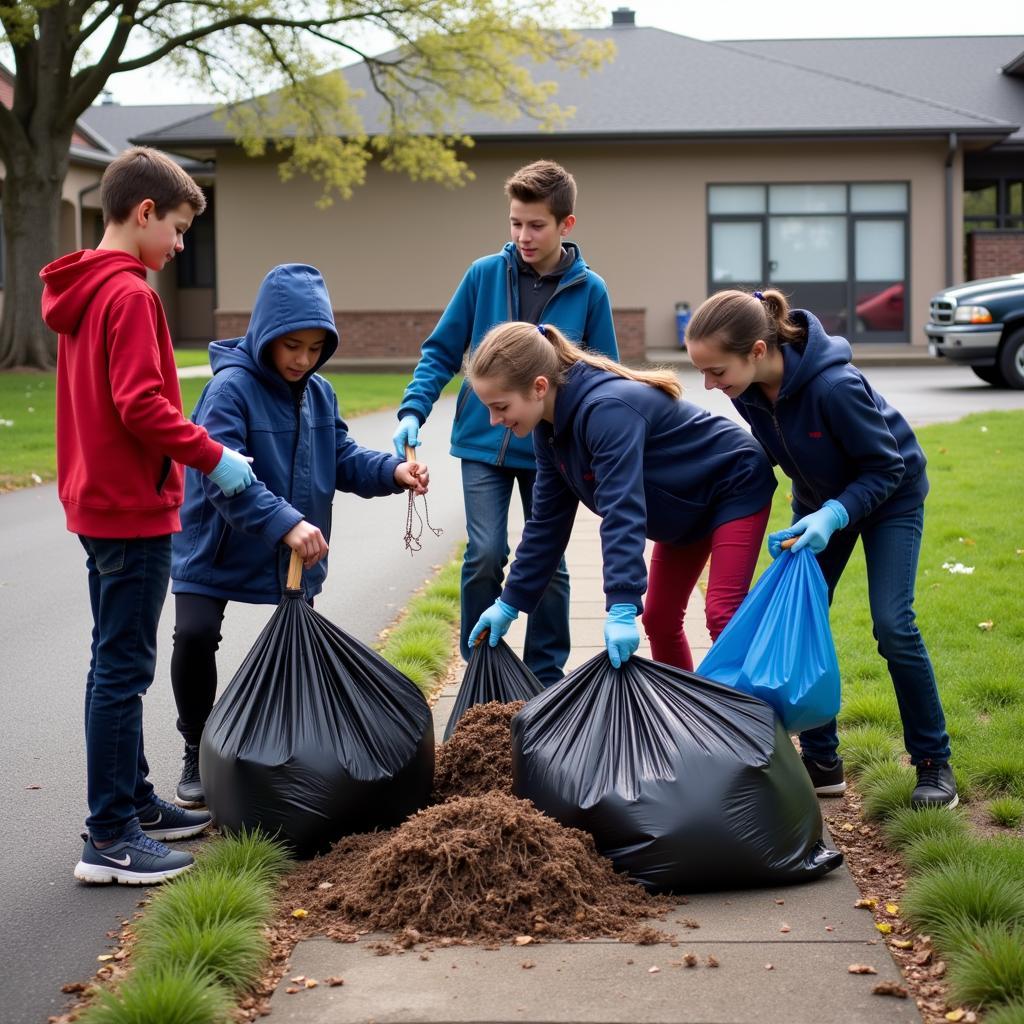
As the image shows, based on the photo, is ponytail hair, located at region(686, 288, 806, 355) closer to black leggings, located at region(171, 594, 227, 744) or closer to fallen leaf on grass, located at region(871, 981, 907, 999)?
black leggings, located at region(171, 594, 227, 744)

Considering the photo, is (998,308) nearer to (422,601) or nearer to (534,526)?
(422,601)

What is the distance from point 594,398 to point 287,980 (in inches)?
70.5

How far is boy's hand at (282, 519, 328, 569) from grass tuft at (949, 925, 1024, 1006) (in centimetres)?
200

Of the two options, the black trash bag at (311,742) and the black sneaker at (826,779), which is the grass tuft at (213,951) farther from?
the black sneaker at (826,779)

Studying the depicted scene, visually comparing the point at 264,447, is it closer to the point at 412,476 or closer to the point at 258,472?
the point at 258,472

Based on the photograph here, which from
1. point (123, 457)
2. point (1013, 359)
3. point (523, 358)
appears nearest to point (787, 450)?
point (523, 358)

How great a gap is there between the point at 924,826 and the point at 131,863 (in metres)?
2.21

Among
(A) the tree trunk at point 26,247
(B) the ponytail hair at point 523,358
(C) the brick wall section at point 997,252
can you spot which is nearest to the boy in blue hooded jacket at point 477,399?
(B) the ponytail hair at point 523,358

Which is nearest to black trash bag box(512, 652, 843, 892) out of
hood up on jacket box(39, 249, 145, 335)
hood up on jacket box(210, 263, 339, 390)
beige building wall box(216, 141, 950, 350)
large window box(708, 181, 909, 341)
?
hood up on jacket box(210, 263, 339, 390)

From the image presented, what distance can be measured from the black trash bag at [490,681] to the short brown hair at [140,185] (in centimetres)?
168

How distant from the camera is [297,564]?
4.11m

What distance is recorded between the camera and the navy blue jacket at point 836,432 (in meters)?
4.05

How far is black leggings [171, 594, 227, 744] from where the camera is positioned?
171 inches

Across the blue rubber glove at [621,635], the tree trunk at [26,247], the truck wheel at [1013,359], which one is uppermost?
the tree trunk at [26,247]
